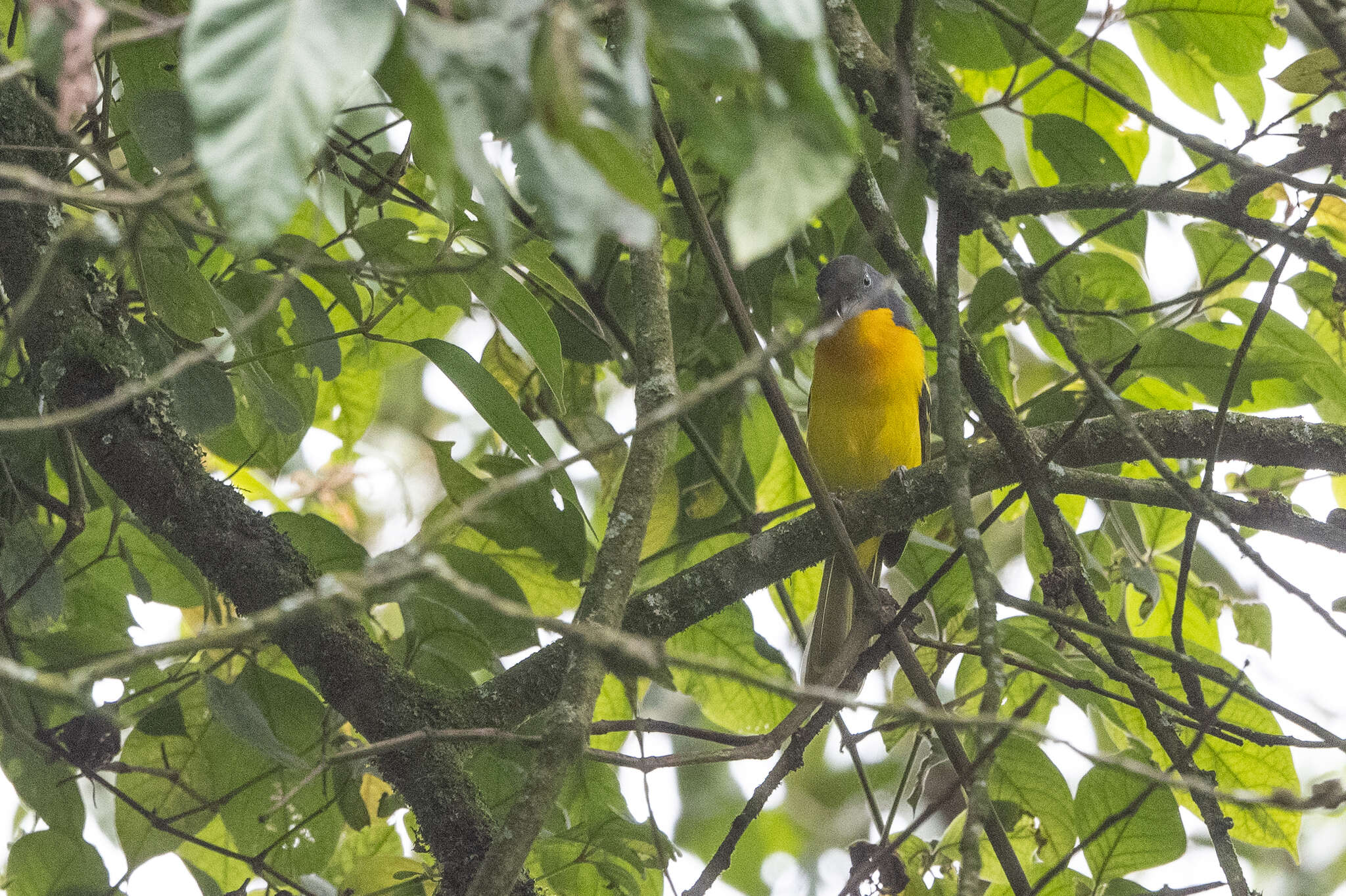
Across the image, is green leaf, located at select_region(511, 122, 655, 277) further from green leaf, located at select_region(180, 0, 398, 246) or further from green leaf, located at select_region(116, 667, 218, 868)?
green leaf, located at select_region(116, 667, 218, 868)

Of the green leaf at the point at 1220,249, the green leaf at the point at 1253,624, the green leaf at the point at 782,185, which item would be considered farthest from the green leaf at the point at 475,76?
the green leaf at the point at 1253,624

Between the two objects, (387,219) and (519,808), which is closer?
(519,808)

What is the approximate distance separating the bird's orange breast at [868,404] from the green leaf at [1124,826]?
205 centimetres

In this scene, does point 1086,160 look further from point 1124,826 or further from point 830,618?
point 830,618

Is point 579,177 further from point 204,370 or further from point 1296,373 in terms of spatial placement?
point 1296,373

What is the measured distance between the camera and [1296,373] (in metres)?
2.34

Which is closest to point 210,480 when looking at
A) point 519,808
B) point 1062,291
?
point 519,808

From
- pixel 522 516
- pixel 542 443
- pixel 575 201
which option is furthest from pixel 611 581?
pixel 575 201

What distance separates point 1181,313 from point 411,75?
2.40 m

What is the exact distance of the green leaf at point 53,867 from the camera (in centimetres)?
204

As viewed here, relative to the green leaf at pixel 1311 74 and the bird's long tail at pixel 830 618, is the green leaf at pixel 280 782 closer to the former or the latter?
the bird's long tail at pixel 830 618

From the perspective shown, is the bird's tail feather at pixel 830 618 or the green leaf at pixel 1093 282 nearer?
the green leaf at pixel 1093 282

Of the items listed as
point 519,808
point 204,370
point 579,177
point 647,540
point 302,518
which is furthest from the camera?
point 647,540

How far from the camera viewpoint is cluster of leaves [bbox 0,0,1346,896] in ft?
6.33
